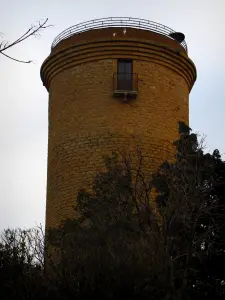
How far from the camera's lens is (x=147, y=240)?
1620cm

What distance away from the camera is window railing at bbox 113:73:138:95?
22772mm

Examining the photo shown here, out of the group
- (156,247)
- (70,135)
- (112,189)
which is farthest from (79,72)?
(156,247)

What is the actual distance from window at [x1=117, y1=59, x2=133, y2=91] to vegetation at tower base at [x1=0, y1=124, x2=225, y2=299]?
3.47 metres

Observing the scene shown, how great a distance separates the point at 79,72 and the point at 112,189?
20.0 ft

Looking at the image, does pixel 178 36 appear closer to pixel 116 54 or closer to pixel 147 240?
pixel 116 54

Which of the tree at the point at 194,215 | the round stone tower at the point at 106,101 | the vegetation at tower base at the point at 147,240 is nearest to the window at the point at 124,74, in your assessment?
the round stone tower at the point at 106,101

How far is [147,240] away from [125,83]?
26.0ft

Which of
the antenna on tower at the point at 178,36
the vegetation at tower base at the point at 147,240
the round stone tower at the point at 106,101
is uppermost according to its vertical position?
the antenna on tower at the point at 178,36

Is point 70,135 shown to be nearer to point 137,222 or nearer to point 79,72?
point 79,72

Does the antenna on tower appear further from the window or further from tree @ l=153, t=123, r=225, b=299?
tree @ l=153, t=123, r=225, b=299

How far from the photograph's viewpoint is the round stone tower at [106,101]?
73.0 feet

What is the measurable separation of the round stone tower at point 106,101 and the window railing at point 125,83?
0.03 meters

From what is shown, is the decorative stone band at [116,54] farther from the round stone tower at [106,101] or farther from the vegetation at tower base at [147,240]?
the vegetation at tower base at [147,240]

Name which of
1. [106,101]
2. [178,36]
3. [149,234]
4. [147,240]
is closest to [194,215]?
[149,234]
